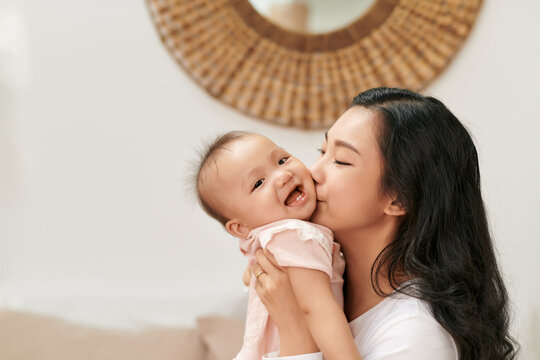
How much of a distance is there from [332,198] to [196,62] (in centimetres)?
108

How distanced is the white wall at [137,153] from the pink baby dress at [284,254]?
0.68 meters

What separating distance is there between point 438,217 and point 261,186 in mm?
385

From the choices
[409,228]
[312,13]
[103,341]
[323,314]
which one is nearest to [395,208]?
[409,228]

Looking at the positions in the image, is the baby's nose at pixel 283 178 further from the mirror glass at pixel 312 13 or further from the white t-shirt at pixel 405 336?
the mirror glass at pixel 312 13

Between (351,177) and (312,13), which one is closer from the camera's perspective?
(351,177)

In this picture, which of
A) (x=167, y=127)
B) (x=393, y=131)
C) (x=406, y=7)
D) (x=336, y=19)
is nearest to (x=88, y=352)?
(x=167, y=127)

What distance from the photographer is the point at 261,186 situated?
4.00 ft

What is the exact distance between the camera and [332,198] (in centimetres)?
119

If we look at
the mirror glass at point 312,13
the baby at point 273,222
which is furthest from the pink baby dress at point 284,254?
the mirror glass at point 312,13

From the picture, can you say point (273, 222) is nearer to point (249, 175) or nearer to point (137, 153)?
point (249, 175)

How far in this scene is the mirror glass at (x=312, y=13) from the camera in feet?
6.97

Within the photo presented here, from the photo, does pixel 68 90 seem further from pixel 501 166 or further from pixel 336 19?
pixel 501 166

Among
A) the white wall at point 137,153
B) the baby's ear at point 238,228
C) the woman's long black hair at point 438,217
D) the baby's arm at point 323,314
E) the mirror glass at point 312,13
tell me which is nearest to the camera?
the baby's arm at point 323,314

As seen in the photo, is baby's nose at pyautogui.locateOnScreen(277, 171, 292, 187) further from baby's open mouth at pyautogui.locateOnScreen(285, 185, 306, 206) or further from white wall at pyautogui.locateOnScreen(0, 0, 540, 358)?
white wall at pyautogui.locateOnScreen(0, 0, 540, 358)
